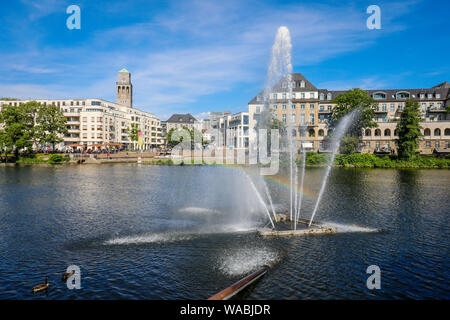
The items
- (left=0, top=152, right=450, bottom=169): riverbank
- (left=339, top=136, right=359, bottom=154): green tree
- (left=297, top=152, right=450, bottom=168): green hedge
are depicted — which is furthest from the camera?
(left=339, top=136, right=359, bottom=154): green tree

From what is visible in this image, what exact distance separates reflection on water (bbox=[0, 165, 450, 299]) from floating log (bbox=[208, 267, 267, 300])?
1.62ft

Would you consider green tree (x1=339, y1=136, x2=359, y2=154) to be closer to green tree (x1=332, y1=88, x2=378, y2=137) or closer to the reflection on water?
green tree (x1=332, y1=88, x2=378, y2=137)

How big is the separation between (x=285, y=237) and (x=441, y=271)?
11.0 meters

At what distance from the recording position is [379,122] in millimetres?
129125

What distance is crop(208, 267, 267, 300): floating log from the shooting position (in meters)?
16.3

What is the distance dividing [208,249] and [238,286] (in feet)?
23.4

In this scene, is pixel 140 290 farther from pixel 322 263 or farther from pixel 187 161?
pixel 187 161

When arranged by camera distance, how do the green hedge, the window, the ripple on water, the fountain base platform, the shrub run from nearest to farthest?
the ripple on water
the fountain base platform
the green hedge
the shrub
the window

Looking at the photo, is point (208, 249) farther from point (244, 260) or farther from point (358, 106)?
point (358, 106)

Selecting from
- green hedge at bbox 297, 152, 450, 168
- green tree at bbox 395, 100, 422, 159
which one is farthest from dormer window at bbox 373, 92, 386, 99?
green hedge at bbox 297, 152, 450, 168

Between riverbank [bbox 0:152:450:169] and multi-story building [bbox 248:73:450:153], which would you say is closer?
riverbank [bbox 0:152:450:169]

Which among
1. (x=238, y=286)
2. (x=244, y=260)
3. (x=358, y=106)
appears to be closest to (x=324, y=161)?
(x=358, y=106)

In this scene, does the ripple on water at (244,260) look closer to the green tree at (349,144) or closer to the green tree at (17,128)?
the green tree at (349,144)

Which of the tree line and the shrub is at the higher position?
the tree line
